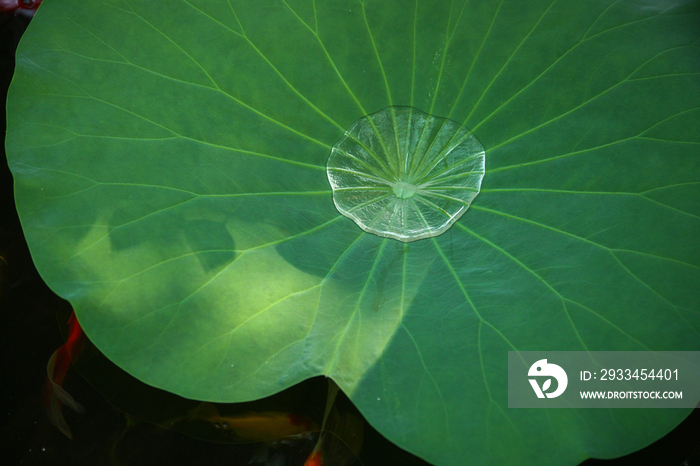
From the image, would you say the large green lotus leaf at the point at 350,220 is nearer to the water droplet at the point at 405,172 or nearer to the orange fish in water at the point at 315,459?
the water droplet at the point at 405,172

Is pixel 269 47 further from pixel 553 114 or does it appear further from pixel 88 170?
pixel 553 114

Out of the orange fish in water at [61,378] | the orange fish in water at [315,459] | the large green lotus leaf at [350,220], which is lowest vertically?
the orange fish in water at [61,378]

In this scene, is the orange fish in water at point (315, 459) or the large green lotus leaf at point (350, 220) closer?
the large green lotus leaf at point (350, 220)

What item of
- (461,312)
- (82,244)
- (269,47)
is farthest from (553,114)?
(82,244)

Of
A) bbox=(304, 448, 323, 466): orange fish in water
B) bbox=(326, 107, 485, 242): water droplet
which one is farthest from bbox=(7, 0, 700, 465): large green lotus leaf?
bbox=(304, 448, 323, 466): orange fish in water

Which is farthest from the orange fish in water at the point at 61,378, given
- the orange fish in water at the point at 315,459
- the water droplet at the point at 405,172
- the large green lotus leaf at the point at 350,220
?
the water droplet at the point at 405,172

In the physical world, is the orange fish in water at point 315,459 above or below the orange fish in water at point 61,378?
above

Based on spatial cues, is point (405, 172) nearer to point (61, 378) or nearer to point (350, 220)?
point (350, 220)
